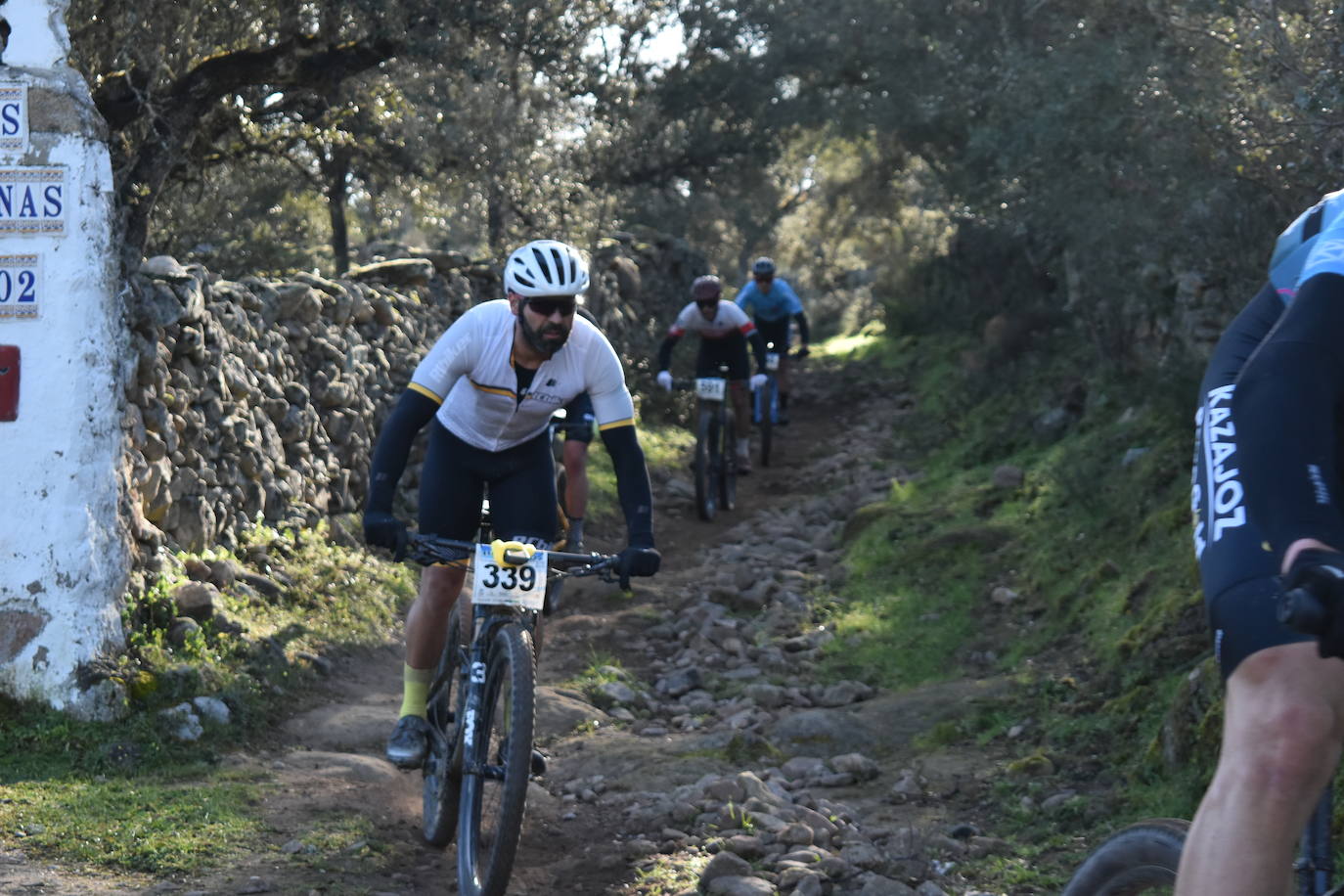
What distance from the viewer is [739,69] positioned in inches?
980

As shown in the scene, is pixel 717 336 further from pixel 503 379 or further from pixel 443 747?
pixel 443 747

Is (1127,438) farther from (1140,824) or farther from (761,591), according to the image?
(1140,824)

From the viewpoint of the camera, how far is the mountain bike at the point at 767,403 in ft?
49.8

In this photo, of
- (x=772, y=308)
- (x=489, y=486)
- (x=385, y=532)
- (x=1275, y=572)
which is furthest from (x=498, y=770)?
(x=772, y=308)

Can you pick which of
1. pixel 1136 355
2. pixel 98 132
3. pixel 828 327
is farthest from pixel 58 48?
pixel 828 327

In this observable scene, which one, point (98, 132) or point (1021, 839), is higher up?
point (98, 132)

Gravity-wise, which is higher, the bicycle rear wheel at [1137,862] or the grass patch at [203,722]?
the bicycle rear wheel at [1137,862]

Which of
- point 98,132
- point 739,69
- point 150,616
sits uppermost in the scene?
point 739,69

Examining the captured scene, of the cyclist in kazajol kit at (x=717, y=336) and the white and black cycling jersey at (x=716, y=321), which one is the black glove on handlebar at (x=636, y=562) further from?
the white and black cycling jersey at (x=716, y=321)

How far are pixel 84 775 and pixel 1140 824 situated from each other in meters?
4.63

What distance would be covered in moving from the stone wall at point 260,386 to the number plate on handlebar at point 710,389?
2.40m

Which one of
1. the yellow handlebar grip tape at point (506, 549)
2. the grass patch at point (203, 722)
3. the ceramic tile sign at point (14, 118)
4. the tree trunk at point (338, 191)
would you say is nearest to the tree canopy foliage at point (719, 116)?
the tree trunk at point (338, 191)

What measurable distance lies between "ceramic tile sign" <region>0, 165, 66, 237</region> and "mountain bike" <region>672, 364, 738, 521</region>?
6582mm

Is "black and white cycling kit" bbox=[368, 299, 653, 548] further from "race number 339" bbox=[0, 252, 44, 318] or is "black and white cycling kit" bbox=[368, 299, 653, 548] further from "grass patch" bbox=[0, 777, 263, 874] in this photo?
"race number 339" bbox=[0, 252, 44, 318]
